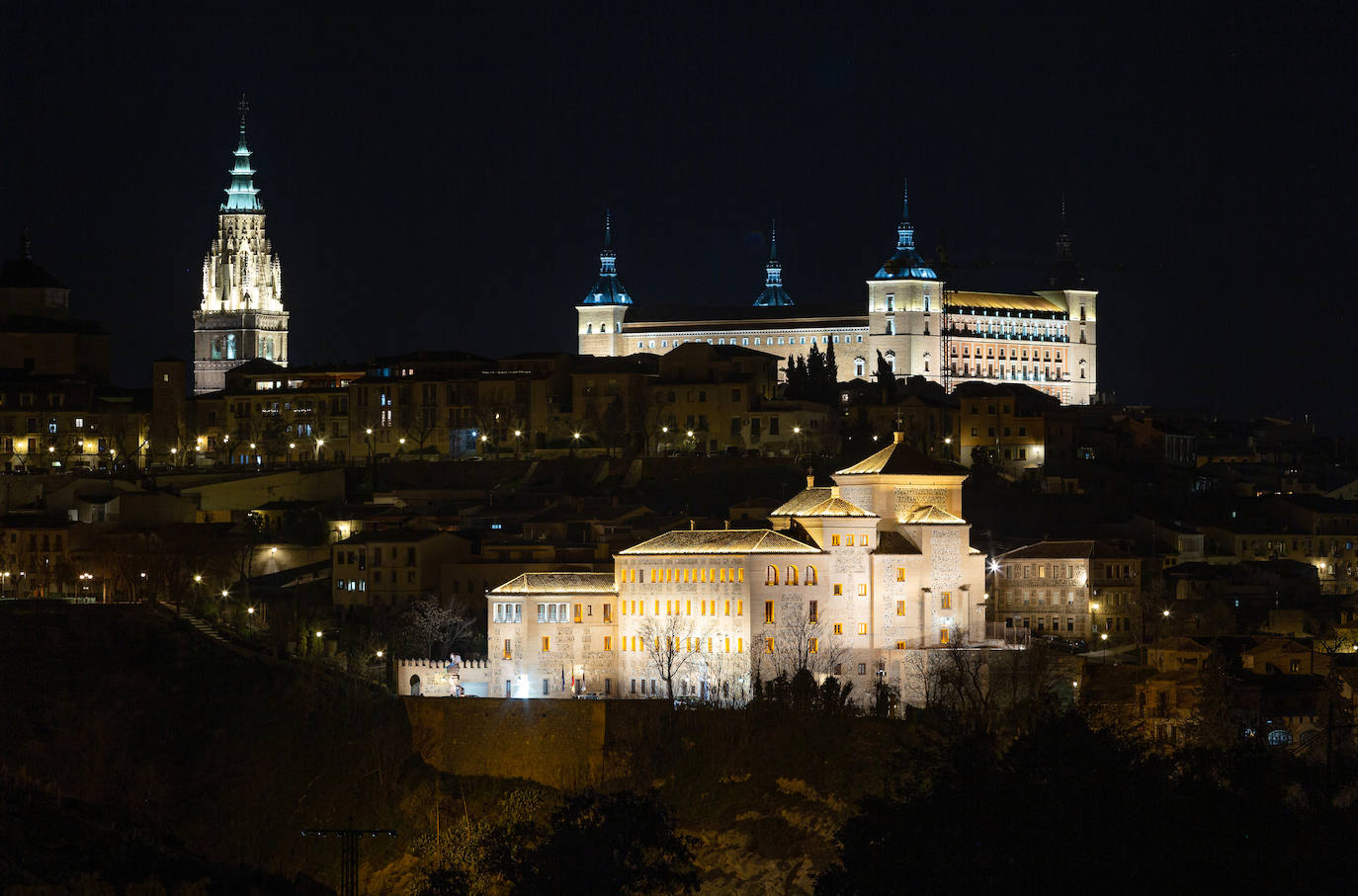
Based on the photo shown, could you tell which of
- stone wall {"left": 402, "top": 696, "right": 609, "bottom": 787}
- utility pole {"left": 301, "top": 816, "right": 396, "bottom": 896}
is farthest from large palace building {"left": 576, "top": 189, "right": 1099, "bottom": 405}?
utility pole {"left": 301, "top": 816, "right": 396, "bottom": 896}

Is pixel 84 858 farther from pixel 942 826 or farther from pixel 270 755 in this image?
pixel 270 755

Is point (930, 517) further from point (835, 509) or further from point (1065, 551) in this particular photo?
point (1065, 551)

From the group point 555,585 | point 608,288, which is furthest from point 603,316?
point 555,585

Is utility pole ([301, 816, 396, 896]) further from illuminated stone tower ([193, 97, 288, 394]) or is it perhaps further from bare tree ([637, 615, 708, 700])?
illuminated stone tower ([193, 97, 288, 394])

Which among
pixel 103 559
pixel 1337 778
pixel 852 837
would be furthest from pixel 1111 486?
pixel 852 837

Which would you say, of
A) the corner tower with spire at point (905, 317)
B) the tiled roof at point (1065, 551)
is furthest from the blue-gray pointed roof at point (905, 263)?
the tiled roof at point (1065, 551)
